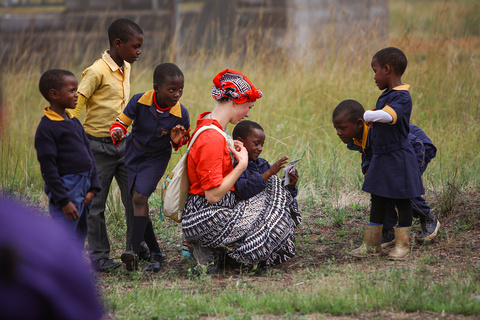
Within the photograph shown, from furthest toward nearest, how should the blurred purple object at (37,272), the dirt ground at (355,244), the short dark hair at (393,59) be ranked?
1. the short dark hair at (393,59)
2. the dirt ground at (355,244)
3. the blurred purple object at (37,272)

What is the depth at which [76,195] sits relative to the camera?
11.4 ft

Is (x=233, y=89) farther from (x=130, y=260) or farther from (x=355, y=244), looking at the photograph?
(x=355, y=244)

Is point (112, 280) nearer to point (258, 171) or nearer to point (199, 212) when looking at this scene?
point (199, 212)

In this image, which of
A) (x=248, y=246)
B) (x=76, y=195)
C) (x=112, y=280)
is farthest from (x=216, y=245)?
(x=76, y=195)

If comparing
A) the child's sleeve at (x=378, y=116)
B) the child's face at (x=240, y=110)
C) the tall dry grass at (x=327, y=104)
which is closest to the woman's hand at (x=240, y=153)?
the child's face at (x=240, y=110)

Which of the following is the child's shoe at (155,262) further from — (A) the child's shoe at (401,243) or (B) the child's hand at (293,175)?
(A) the child's shoe at (401,243)

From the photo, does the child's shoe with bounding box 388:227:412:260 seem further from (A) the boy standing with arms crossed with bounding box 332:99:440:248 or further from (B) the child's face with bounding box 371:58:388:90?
(B) the child's face with bounding box 371:58:388:90

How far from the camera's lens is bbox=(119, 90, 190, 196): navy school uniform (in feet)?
12.8

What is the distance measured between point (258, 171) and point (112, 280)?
1.38 metres

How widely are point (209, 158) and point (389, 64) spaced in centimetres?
151

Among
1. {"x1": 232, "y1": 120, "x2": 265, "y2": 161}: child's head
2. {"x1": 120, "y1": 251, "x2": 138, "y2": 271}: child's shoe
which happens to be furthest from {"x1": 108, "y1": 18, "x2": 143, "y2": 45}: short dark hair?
{"x1": 120, "y1": 251, "x2": 138, "y2": 271}: child's shoe

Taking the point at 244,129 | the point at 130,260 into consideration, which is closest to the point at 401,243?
the point at 244,129

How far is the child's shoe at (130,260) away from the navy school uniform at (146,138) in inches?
17.8

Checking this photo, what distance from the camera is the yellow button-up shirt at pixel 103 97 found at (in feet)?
13.1
